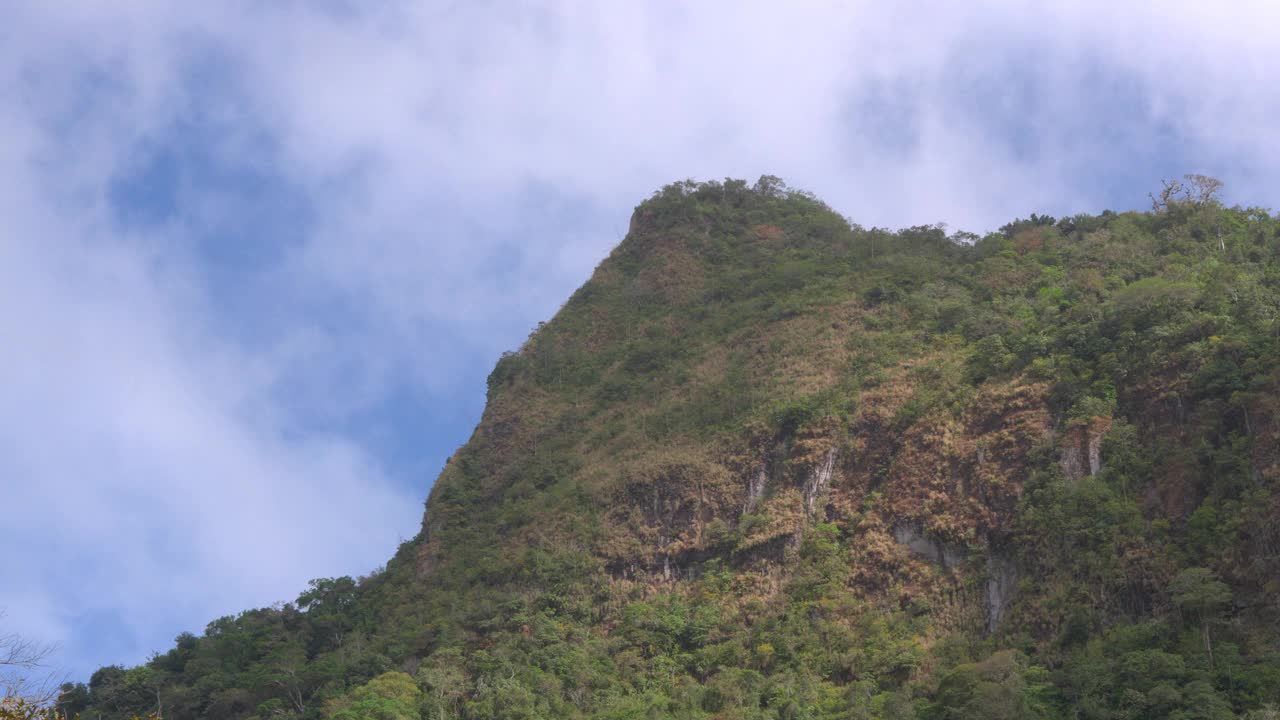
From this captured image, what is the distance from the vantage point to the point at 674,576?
4675cm

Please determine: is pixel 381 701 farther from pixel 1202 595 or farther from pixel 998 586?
pixel 1202 595

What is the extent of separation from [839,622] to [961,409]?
33.4ft

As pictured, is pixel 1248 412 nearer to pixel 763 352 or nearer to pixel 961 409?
pixel 961 409

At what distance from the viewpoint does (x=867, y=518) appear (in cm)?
4388

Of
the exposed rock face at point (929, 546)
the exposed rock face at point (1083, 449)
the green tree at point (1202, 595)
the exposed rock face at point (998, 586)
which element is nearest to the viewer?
the green tree at point (1202, 595)

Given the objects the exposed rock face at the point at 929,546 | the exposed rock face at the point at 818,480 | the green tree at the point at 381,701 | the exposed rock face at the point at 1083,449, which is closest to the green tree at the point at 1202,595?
the exposed rock face at the point at 1083,449

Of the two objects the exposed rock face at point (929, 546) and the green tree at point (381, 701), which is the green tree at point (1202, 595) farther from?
the green tree at point (381, 701)

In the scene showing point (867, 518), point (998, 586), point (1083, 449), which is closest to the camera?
point (998, 586)

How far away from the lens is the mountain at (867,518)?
34.7 metres

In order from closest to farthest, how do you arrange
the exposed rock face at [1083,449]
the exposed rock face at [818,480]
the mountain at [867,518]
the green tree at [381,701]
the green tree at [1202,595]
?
the green tree at [1202,595] → the mountain at [867,518] → the green tree at [381,701] → the exposed rock face at [1083,449] → the exposed rock face at [818,480]

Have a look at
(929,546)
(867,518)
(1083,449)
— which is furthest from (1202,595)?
(867,518)

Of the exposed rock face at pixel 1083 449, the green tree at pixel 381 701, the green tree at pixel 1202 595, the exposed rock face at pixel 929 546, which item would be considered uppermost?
the exposed rock face at pixel 1083 449

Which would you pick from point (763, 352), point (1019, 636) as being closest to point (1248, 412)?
point (1019, 636)

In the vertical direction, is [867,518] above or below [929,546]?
above
